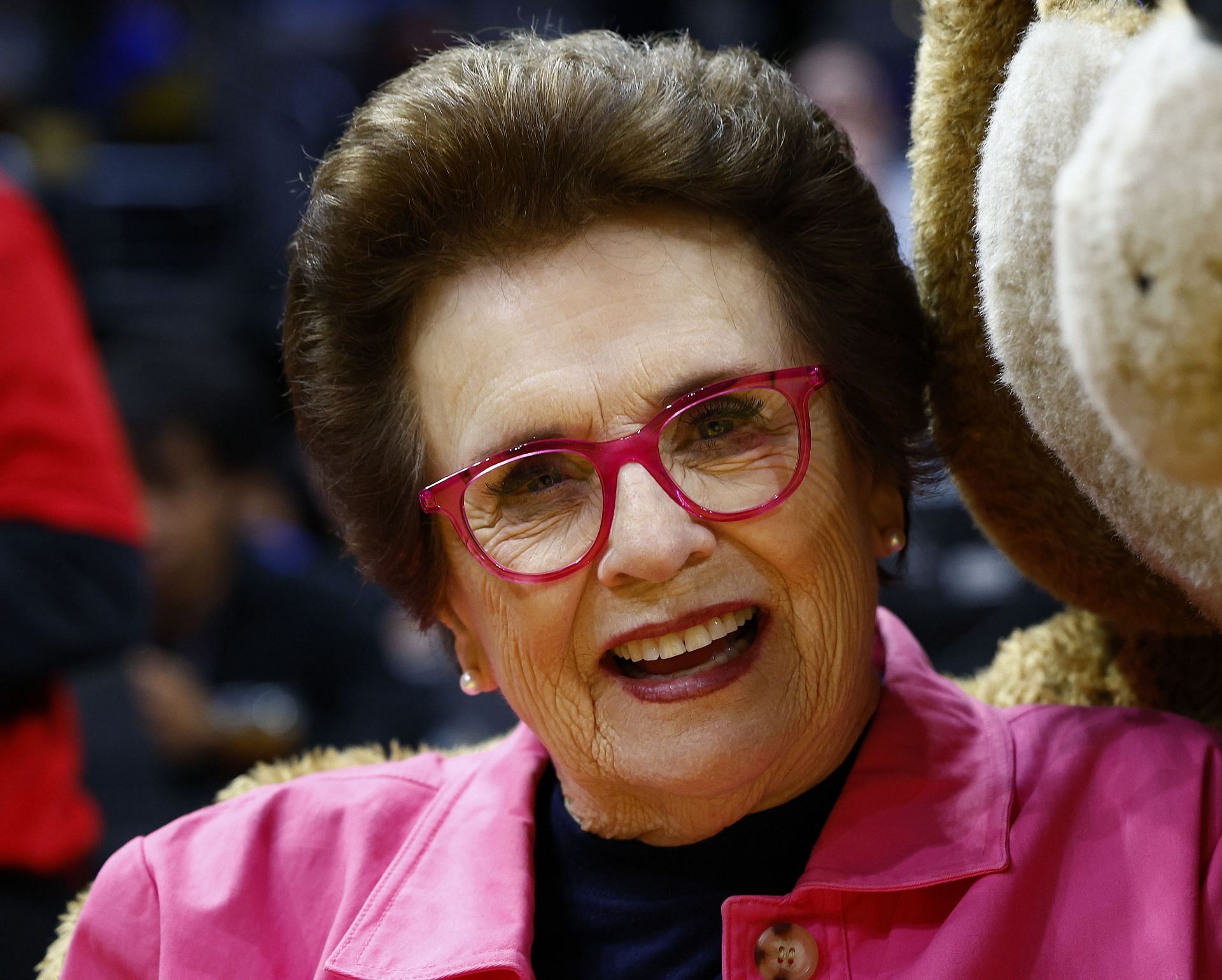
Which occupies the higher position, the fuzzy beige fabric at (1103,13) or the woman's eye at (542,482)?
the fuzzy beige fabric at (1103,13)

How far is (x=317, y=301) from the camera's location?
1479mm

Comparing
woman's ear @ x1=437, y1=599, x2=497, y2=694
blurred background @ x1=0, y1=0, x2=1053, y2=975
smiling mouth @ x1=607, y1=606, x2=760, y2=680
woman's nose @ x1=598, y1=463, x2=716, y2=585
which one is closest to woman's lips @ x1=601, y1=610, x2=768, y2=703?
smiling mouth @ x1=607, y1=606, x2=760, y2=680

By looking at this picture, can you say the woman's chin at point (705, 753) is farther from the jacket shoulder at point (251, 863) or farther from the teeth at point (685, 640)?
the jacket shoulder at point (251, 863)

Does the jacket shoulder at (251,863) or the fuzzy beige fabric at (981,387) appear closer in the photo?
the fuzzy beige fabric at (981,387)

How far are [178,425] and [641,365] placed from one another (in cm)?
260

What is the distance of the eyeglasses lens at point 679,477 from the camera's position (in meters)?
1.30

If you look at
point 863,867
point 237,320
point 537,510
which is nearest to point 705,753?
point 863,867

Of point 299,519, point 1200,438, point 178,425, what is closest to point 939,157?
point 1200,438

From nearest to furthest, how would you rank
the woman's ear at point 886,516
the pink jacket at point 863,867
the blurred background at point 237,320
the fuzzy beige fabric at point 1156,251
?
1. the fuzzy beige fabric at point 1156,251
2. the pink jacket at point 863,867
3. the woman's ear at point 886,516
4. the blurred background at point 237,320

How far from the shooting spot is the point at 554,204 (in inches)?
52.2

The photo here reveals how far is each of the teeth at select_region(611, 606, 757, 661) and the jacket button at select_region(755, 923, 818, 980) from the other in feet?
0.87

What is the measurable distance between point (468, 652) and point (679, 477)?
36 cm

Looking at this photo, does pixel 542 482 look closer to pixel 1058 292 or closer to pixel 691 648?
pixel 691 648

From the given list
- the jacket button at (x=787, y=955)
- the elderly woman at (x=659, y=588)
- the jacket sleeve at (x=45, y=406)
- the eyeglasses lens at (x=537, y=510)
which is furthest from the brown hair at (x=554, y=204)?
the jacket sleeve at (x=45, y=406)
